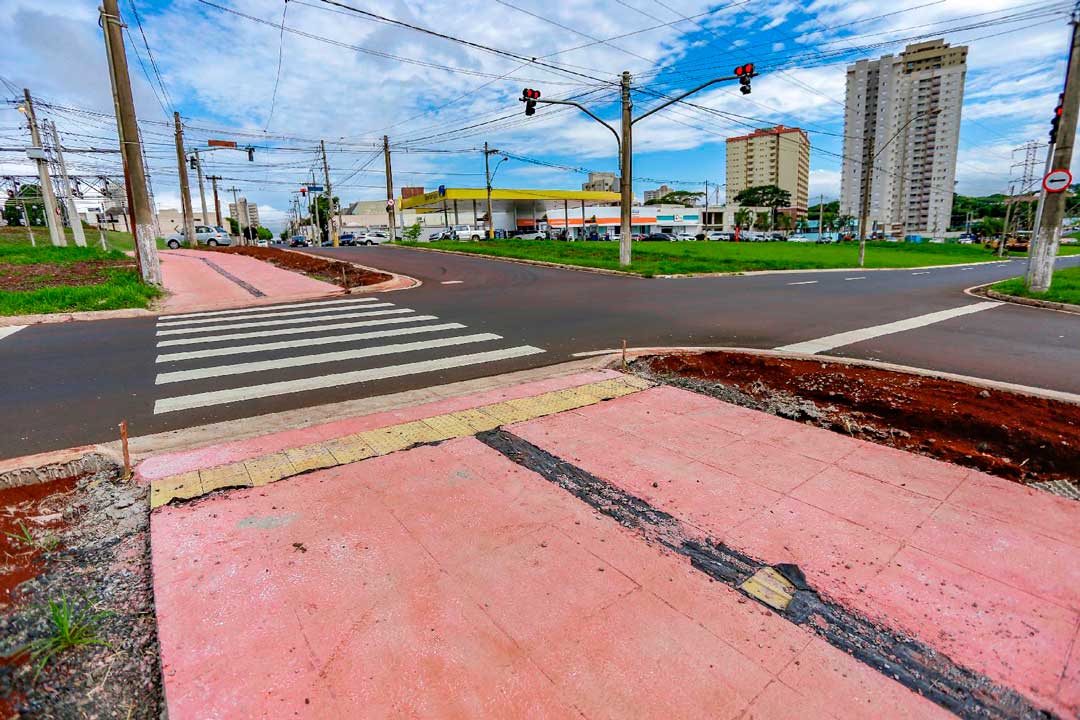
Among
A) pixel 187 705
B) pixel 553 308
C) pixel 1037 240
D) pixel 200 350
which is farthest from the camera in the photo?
pixel 1037 240

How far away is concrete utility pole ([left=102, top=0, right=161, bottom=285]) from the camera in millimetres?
13470

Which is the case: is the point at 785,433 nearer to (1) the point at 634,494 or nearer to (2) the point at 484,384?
(1) the point at 634,494

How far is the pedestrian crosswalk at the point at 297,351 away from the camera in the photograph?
6.50 m

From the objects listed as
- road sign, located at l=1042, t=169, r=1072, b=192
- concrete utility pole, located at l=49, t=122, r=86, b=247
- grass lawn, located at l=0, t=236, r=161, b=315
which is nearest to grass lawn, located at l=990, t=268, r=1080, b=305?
road sign, located at l=1042, t=169, r=1072, b=192

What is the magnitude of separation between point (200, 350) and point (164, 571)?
20.9ft

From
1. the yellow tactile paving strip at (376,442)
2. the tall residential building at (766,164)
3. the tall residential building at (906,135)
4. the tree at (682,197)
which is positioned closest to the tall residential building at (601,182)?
the tree at (682,197)

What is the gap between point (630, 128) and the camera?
20.5 metres

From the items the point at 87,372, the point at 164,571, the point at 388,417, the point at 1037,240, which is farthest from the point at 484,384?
the point at 1037,240

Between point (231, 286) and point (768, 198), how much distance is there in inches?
4117

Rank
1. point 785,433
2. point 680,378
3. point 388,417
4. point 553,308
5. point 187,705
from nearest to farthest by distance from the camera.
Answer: point 187,705 → point 785,433 → point 388,417 → point 680,378 → point 553,308

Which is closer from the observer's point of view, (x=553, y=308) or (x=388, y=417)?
(x=388, y=417)

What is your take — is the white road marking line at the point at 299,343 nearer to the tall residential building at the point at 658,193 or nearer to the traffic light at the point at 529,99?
the traffic light at the point at 529,99

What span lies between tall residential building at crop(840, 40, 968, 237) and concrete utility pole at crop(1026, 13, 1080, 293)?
15986mm

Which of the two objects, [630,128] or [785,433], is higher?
[630,128]
